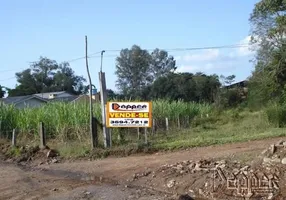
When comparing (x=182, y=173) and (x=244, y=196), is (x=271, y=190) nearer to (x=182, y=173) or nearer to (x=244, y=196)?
(x=244, y=196)

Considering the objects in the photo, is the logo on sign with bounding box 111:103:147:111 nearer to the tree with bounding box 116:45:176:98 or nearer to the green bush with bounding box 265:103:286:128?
the green bush with bounding box 265:103:286:128

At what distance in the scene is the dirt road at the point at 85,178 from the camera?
386 inches

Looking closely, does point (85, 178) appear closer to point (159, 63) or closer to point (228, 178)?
point (228, 178)

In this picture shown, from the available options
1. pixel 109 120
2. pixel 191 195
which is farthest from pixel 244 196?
pixel 109 120

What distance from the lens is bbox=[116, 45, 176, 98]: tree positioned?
73.1 metres

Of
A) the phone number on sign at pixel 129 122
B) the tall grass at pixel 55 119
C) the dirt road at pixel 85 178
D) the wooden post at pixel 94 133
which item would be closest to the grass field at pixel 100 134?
the tall grass at pixel 55 119

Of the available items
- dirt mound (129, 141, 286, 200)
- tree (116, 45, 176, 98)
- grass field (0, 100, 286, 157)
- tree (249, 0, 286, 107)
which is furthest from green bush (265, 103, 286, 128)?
tree (116, 45, 176, 98)

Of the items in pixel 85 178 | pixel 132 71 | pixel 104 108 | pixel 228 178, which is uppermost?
pixel 132 71

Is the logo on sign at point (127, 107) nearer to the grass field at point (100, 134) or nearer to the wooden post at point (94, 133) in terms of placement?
the wooden post at point (94, 133)

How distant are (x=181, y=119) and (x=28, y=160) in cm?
1692

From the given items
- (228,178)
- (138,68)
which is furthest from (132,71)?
(228,178)

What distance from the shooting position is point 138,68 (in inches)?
2972

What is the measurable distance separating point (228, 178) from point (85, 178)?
441cm

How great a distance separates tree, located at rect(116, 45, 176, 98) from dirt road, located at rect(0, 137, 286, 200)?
56967mm
